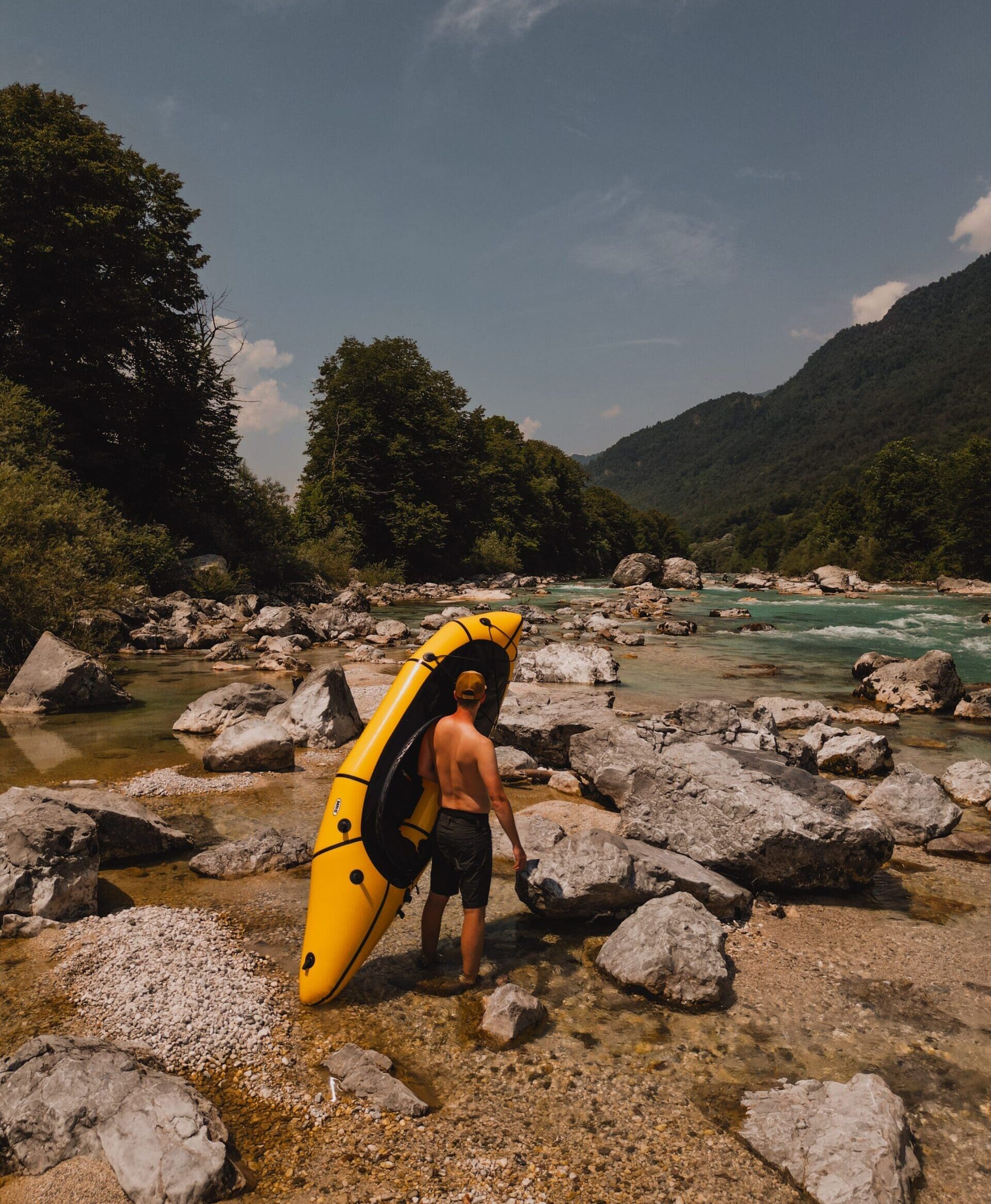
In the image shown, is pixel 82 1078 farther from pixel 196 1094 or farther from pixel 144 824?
pixel 144 824

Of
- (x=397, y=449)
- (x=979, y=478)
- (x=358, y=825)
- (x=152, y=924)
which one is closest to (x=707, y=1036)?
(x=358, y=825)

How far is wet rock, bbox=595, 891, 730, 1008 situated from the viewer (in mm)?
4449

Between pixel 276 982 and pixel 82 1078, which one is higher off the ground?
pixel 82 1078

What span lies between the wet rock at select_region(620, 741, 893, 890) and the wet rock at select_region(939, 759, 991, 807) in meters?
3.36

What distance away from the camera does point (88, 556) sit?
1628 cm

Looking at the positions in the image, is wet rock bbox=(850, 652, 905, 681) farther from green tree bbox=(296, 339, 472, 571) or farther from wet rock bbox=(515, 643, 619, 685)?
green tree bbox=(296, 339, 472, 571)

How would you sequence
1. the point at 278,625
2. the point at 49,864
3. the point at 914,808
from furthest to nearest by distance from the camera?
the point at 278,625 → the point at 914,808 → the point at 49,864

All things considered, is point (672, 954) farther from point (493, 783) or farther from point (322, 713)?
point (322, 713)

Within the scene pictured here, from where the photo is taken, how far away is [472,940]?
4.52m

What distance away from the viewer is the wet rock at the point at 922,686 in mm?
14125

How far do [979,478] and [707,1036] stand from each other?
244ft

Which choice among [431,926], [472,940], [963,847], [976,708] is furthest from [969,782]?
[431,926]

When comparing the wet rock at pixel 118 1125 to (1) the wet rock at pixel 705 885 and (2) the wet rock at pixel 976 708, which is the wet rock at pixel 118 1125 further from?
(2) the wet rock at pixel 976 708

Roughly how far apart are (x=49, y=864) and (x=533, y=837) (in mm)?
3961
